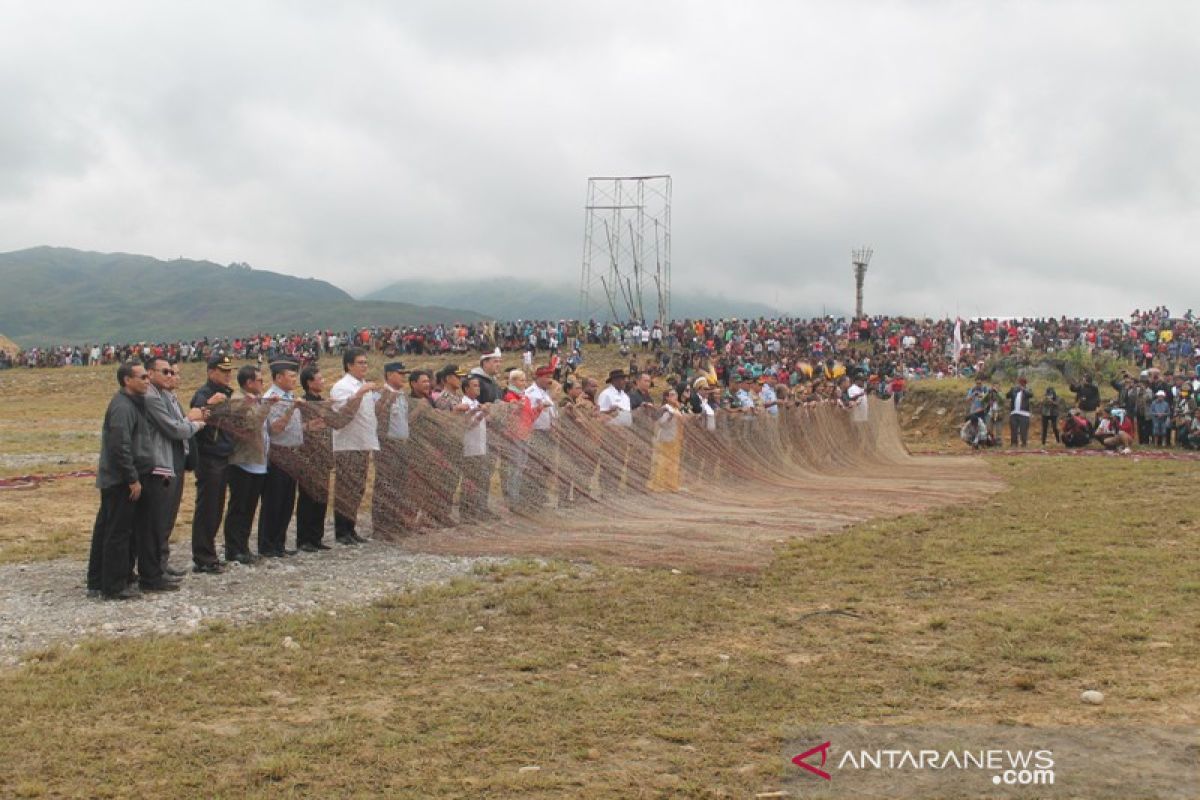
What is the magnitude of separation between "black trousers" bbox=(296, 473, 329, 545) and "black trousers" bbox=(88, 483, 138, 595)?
2.09 m

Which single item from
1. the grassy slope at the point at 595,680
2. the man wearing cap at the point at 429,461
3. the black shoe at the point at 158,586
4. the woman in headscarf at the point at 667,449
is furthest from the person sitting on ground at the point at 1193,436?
the black shoe at the point at 158,586

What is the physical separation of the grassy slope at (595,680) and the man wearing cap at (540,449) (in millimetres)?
2930

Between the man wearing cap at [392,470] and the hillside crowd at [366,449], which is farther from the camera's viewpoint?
the man wearing cap at [392,470]

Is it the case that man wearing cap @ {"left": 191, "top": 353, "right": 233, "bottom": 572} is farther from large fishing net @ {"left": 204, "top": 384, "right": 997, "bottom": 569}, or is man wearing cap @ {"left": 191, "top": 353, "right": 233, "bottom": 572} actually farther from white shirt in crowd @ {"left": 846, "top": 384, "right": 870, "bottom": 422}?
white shirt in crowd @ {"left": 846, "top": 384, "right": 870, "bottom": 422}

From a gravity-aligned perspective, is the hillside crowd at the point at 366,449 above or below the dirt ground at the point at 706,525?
above

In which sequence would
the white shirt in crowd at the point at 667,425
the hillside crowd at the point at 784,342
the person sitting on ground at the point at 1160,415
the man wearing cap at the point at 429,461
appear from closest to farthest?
the man wearing cap at the point at 429,461
the white shirt in crowd at the point at 667,425
the person sitting on ground at the point at 1160,415
the hillside crowd at the point at 784,342

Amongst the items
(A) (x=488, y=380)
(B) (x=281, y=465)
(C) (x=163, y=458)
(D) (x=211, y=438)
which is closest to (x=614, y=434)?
(A) (x=488, y=380)

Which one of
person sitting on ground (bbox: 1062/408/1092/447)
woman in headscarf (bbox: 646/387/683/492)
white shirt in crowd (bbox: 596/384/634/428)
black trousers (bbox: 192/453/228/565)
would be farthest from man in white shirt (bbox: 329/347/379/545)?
person sitting on ground (bbox: 1062/408/1092/447)

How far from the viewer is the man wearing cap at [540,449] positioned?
12008 mm

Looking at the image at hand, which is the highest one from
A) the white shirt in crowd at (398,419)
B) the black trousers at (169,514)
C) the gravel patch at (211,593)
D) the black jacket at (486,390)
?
the black jacket at (486,390)

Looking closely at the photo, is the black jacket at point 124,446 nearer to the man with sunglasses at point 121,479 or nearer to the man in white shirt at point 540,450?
the man with sunglasses at point 121,479

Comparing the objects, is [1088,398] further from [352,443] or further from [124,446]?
[124,446]

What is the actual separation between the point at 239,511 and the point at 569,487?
4.21 m

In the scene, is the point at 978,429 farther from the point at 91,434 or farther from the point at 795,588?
the point at 91,434
